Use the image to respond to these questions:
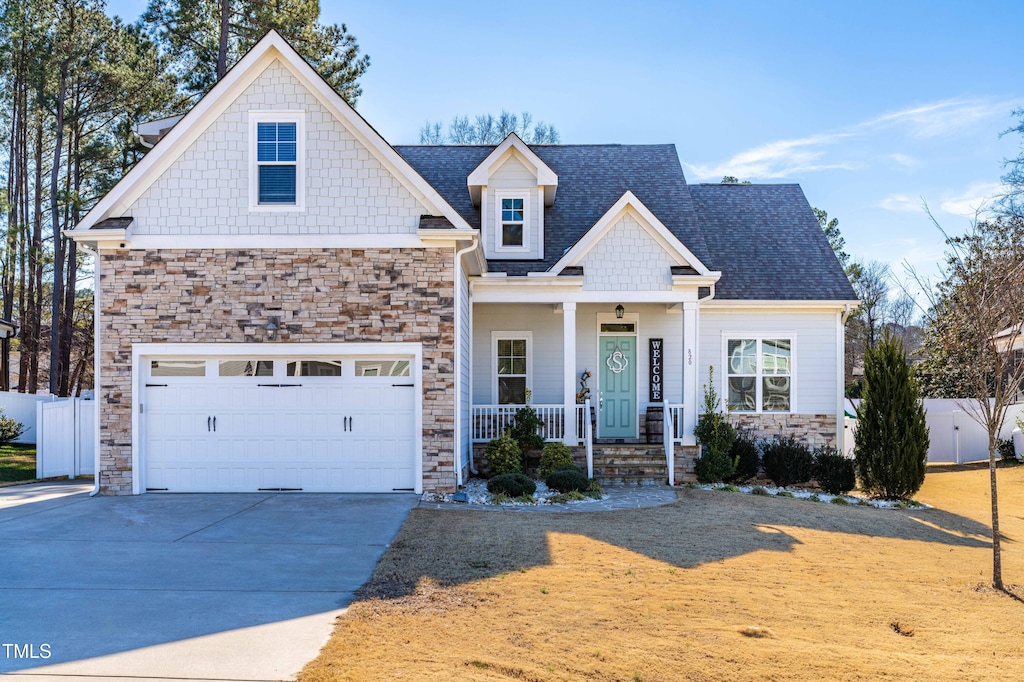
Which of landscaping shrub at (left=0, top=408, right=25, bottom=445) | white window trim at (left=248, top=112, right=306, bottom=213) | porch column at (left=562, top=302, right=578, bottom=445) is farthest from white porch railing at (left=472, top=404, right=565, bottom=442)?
landscaping shrub at (left=0, top=408, right=25, bottom=445)

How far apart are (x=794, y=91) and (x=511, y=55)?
5.88m

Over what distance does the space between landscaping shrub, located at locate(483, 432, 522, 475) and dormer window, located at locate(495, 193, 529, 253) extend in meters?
4.38

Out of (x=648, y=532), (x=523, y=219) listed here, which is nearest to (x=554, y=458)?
Result: (x=648, y=532)

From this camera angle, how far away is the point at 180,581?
7445mm

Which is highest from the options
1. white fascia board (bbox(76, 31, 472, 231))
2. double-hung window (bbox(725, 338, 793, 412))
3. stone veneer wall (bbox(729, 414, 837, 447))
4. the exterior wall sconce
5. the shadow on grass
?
white fascia board (bbox(76, 31, 472, 231))

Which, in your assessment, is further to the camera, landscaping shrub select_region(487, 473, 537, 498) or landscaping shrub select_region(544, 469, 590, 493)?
landscaping shrub select_region(544, 469, 590, 493)

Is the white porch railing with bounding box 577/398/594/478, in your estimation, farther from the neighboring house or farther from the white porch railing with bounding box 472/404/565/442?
the neighboring house

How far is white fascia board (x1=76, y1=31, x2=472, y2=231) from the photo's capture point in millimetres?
12875

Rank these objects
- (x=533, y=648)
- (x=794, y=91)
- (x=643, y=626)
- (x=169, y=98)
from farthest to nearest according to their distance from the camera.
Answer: (x=169, y=98), (x=794, y=91), (x=643, y=626), (x=533, y=648)

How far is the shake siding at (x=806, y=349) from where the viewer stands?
17.2 metres

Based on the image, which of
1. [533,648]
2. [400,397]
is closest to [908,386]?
[400,397]

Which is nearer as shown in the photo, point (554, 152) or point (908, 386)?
point (908, 386)

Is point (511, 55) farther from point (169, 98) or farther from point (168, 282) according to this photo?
point (169, 98)

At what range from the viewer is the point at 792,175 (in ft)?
105
